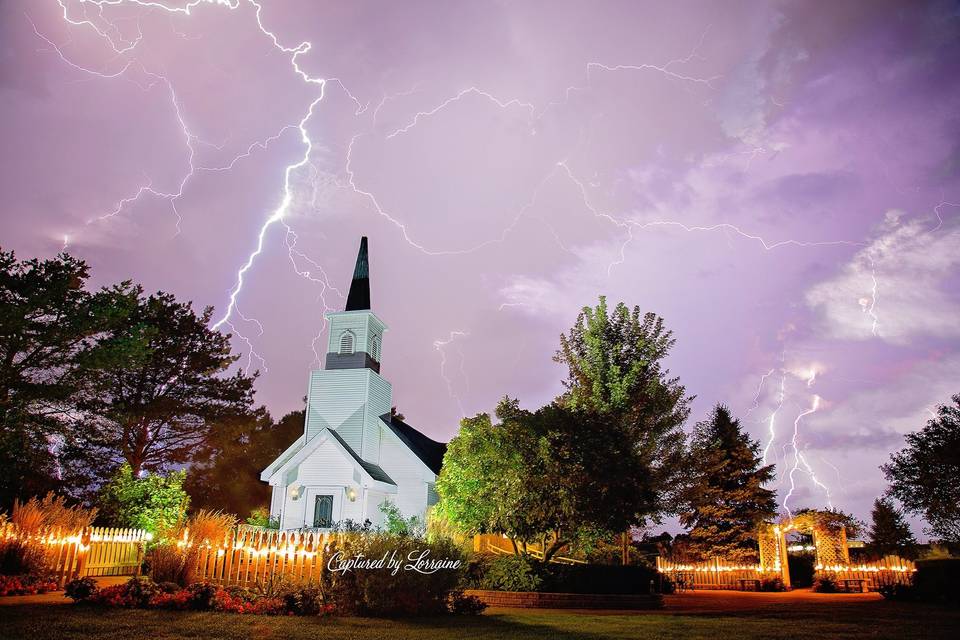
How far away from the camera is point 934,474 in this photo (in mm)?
26250

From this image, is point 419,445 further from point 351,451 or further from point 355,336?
point 355,336

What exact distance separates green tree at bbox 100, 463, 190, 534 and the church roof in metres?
6.98

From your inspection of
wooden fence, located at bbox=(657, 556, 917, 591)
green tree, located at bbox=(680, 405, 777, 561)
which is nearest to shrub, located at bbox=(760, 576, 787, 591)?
wooden fence, located at bbox=(657, 556, 917, 591)

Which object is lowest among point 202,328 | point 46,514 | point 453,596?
point 453,596

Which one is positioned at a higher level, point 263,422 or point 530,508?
point 263,422

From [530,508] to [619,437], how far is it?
12.4 ft

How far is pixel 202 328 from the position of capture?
3356 cm

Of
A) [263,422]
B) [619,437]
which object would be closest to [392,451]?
[619,437]

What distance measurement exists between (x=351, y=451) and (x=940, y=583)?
69.6 ft

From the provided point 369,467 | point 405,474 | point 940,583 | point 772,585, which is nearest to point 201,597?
point 369,467

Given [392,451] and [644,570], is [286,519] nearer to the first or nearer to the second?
[392,451]

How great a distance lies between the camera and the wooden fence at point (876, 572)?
24172mm

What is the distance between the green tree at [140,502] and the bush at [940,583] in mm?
22674

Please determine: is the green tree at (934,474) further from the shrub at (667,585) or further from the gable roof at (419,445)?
the gable roof at (419,445)
